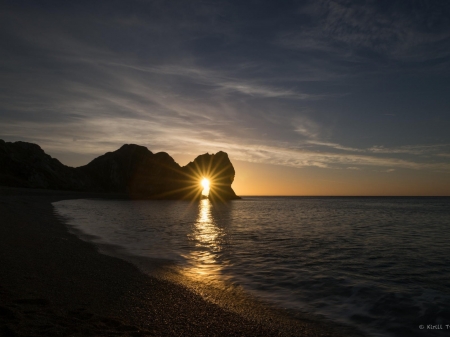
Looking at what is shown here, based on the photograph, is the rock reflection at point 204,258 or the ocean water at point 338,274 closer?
the ocean water at point 338,274

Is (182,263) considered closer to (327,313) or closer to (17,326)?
(327,313)

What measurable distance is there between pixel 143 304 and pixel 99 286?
2.30 meters

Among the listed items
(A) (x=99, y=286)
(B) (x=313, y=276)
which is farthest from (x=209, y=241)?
(A) (x=99, y=286)

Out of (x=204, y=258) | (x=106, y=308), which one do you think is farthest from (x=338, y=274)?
(x=106, y=308)

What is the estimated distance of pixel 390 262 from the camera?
16625 mm

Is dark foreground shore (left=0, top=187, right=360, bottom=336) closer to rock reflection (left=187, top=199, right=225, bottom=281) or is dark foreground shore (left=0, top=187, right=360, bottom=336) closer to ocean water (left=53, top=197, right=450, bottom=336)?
ocean water (left=53, top=197, right=450, bottom=336)

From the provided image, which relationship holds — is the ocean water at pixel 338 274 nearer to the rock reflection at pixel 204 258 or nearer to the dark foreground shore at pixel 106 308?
the rock reflection at pixel 204 258

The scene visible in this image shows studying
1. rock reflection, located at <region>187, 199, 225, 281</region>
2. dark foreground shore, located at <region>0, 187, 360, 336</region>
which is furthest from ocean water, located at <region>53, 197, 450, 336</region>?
dark foreground shore, located at <region>0, 187, 360, 336</region>

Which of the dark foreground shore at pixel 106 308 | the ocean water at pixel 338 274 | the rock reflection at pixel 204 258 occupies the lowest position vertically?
the rock reflection at pixel 204 258

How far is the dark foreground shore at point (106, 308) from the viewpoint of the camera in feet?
20.6

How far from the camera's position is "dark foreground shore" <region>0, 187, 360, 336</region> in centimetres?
627

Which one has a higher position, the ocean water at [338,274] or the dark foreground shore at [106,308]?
the dark foreground shore at [106,308]

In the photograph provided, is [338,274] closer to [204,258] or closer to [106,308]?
[204,258]

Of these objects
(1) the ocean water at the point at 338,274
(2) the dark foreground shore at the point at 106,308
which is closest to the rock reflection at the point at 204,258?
(1) the ocean water at the point at 338,274
